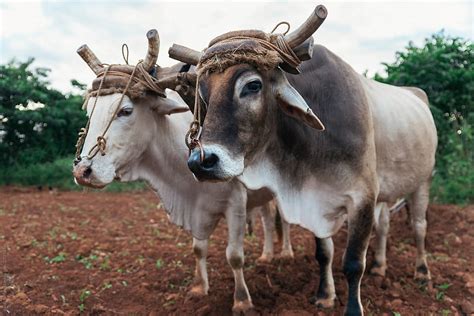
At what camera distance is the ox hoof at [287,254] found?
5198mm

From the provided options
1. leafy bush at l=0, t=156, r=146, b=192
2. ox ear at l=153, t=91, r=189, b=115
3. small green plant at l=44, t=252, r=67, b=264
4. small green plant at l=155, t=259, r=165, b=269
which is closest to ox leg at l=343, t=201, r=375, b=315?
ox ear at l=153, t=91, r=189, b=115

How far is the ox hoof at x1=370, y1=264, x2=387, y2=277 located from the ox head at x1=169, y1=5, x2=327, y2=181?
248 centimetres

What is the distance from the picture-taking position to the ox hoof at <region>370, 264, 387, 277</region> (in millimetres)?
4598

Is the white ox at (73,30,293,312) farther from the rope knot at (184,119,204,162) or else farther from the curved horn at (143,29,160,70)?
the rope knot at (184,119,204,162)

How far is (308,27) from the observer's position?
2.66 meters

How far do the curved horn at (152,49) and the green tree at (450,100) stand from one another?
624 centimetres

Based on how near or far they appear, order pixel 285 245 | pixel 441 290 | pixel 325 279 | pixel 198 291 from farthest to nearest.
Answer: pixel 285 245
pixel 441 290
pixel 198 291
pixel 325 279

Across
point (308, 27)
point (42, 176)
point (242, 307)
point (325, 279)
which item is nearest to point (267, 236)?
point (325, 279)

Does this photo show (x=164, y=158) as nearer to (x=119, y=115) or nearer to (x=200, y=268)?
(x=119, y=115)

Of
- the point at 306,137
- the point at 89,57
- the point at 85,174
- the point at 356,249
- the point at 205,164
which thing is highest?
the point at 89,57

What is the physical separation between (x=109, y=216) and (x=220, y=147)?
6115mm

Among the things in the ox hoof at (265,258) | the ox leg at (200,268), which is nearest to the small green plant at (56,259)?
the ox leg at (200,268)

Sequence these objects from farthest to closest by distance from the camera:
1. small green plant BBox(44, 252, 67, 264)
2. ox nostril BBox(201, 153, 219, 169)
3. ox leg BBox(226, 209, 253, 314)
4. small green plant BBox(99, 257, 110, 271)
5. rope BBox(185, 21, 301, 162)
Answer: small green plant BBox(44, 252, 67, 264)
small green plant BBox(99, 257, 110, 271)
ox leg BBox(226, 209, 253, 314)
rope BBox(185, 21, 301, 162)
ox nostril BBox(201, 153, 219, 169)

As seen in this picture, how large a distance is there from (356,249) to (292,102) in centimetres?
114
